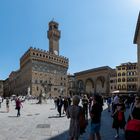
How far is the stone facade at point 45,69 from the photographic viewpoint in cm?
10031

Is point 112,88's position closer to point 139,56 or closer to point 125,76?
point 125,76

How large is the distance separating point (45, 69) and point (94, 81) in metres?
26.7

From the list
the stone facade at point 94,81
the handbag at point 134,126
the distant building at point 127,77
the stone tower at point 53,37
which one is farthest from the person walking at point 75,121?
the stone facade at point 94,81

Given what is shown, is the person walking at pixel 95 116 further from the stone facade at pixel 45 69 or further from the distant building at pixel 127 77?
the distant building at pixel 127 77

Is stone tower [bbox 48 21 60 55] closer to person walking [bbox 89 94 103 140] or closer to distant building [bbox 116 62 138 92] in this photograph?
distant building [bbox 116 62 138 92]

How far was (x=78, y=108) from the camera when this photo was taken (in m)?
7.58

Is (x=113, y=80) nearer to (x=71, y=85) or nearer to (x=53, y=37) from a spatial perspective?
(x=53, y=37)

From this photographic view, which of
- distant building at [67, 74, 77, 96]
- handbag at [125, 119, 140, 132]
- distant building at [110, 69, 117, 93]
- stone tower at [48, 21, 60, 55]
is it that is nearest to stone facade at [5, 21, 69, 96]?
stone tower at [48, 21, 60, 55]

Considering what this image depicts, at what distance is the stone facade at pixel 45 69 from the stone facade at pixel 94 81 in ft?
46.1

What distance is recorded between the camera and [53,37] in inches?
4496

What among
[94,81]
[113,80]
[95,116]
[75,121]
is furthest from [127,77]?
[75,121]

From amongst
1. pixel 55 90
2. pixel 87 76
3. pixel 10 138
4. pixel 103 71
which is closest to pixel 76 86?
pixel 87 76

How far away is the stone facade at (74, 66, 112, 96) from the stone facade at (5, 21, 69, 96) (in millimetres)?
14050

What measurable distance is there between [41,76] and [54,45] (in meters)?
17.5
